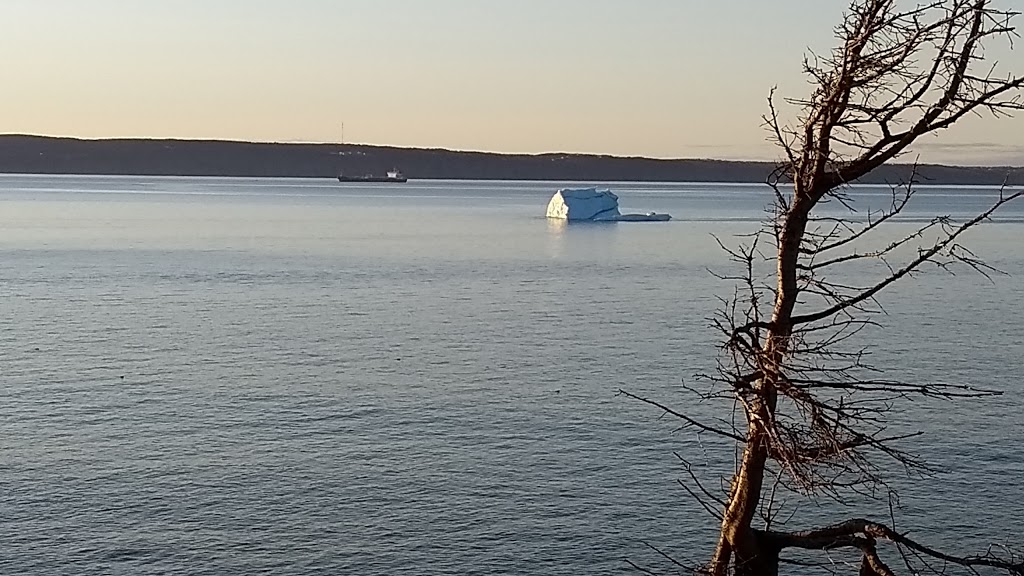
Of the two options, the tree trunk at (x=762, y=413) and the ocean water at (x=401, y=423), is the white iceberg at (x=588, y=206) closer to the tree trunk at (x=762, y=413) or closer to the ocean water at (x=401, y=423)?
the ocean water at (x=401, y=423)

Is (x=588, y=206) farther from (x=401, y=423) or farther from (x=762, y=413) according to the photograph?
(x=762, y=413)

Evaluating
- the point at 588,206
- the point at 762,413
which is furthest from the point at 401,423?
the point at 588,206

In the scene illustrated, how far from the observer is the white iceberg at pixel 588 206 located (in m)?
82.7

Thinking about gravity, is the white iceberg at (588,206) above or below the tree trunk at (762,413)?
below

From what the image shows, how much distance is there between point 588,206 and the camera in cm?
8538

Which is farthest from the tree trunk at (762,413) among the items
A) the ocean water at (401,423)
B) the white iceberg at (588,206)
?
the white iceberg at (588,206)

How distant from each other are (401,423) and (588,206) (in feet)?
Result: 214

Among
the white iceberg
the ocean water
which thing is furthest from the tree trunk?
the white iceberg

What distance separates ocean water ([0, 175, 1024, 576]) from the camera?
50.4 feet

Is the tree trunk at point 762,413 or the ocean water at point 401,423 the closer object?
the tree trunk at point 762,413

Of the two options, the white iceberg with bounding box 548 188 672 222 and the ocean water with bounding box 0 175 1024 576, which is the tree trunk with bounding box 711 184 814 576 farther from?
the white iceberg with bounding box 548 188 672 222

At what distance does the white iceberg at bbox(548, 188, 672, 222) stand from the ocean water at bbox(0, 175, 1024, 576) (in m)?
38.1

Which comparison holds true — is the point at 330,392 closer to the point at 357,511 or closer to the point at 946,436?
the point at 357,511

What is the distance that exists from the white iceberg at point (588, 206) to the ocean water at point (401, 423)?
3809cm
